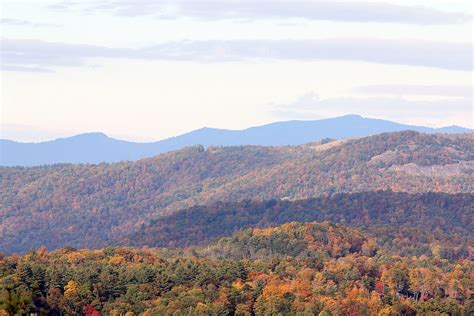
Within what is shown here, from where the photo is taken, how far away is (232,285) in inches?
4441

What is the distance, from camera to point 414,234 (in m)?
180

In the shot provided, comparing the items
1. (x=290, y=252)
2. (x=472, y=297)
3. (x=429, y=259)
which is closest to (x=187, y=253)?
(x=290, y=252)

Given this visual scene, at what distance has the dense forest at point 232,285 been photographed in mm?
104938

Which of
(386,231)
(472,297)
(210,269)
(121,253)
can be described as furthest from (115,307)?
(386,231)

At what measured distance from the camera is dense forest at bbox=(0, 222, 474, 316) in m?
105

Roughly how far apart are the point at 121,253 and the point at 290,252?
27.8 meters

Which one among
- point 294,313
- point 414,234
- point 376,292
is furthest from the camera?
point 414,234

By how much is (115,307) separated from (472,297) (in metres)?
40.9

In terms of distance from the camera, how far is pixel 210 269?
11750 centimetres

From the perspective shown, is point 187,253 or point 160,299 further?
point 187,253

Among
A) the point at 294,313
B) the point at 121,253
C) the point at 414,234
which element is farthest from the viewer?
the point at 414,234

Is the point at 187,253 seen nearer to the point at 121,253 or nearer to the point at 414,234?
the point at 121,253

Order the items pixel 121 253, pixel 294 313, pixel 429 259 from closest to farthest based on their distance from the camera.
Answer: pixel 294 313 → pixel 121 253 → pixel 429 259

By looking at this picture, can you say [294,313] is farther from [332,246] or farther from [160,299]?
[332,246]
